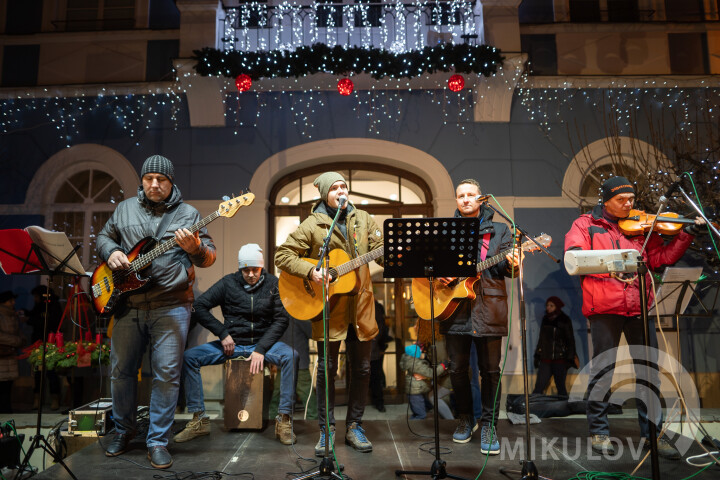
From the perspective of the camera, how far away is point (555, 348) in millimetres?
6660

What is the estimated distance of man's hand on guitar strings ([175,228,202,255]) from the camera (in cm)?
364

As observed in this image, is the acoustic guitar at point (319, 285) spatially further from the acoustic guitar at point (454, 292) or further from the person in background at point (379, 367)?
the person in background at point (379, 367)

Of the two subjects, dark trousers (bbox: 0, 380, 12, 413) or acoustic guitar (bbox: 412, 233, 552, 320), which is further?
dark trousers (bbox: 0, 380, 12, 413)

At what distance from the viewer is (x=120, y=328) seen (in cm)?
394

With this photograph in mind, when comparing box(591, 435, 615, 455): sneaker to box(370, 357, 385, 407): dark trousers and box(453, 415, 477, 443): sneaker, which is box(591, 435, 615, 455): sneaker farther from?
box(370, 357, 385, 407): dark trousers

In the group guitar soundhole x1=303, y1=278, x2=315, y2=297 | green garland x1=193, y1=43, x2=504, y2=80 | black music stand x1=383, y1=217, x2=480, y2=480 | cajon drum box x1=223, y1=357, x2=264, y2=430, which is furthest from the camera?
green garland x1=193, y1=43, x2=504, y2=80

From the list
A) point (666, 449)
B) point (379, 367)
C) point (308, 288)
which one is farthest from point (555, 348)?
point (308, 288)

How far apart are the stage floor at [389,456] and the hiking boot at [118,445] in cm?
5

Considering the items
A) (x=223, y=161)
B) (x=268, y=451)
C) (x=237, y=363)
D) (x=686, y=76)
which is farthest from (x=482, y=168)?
(x=268, y=451)

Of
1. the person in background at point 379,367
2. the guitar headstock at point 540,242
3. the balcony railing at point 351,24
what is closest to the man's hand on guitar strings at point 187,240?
the guitar headstock at point 540,242

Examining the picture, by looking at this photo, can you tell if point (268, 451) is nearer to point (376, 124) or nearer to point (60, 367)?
point (60, 367)

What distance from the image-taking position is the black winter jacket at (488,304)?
4.12 meters

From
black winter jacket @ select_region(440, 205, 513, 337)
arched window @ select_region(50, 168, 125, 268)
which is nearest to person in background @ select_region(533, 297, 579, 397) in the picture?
black winter jacket @ select_region(440, 205, 513, 337)

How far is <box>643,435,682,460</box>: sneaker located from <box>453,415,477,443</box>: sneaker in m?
1.28
